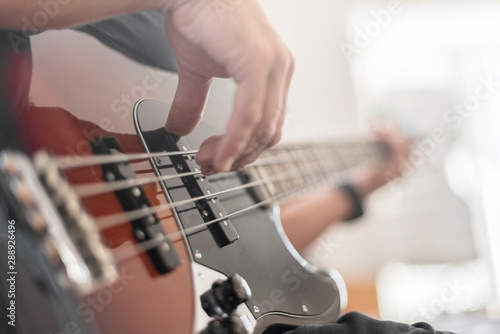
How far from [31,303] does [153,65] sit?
0.27 meters

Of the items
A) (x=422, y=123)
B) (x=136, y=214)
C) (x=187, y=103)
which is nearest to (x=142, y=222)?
(x=136, y=214)

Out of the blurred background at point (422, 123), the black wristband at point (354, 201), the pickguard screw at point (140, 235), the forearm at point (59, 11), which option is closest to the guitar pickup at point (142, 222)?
the pickguard screw at point (140, 235)

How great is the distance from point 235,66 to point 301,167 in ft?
1.23

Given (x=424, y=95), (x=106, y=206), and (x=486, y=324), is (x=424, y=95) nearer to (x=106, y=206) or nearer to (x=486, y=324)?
(x=486, y=324)

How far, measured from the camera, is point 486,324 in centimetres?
74

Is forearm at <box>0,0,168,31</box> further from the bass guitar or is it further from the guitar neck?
the guitar neck

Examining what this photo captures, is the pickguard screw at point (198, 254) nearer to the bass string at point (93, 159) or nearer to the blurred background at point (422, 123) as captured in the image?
the bass string at point (93, 159)

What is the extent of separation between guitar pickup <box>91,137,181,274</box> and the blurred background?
5.09ft

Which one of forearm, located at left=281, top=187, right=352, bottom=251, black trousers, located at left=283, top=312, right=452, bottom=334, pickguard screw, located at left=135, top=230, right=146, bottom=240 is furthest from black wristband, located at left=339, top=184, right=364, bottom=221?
pickguard screw, located at left=135, top=230, right=146, bottom=240

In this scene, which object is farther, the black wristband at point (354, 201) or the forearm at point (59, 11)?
the black wristband at point (354, 201)

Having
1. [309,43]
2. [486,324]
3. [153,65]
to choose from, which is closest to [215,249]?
[153,65]

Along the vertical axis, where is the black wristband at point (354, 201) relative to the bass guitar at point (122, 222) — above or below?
below

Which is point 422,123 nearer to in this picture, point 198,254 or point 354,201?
point 354,201

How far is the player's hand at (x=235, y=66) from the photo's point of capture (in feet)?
1.17
